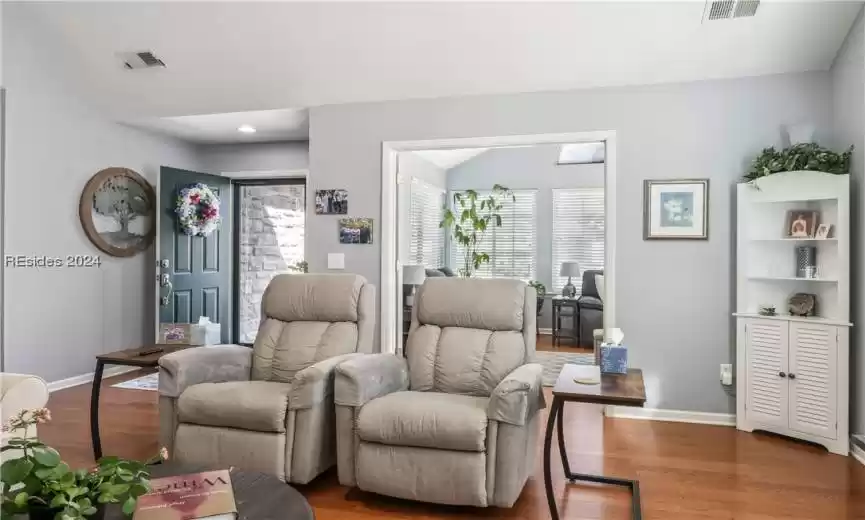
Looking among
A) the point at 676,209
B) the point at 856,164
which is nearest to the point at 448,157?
the point at 676,209

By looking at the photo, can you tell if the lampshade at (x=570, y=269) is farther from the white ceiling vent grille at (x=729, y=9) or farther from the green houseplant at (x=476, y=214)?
the white ceiling vent grille at (x=729, y=9)

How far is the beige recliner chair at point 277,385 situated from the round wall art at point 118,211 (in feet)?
8.59

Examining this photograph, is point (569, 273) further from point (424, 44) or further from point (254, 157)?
point (424, 44)

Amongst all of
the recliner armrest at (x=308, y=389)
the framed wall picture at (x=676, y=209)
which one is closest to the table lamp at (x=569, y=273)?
the framed wall picture at (x=676, y=209)

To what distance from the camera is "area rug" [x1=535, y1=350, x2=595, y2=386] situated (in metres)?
5.75

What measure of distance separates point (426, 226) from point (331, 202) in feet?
10.3

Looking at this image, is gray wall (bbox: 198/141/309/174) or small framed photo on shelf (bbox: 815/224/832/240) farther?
gray wall (bbox: 198/141/309/174)

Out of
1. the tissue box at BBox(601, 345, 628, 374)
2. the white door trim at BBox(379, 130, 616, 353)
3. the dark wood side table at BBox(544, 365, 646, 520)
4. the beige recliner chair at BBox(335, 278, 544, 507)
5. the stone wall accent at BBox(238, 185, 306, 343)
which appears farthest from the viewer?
the stone wall accent at BBox(238, 185, 306, 343)

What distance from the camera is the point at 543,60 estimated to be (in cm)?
385

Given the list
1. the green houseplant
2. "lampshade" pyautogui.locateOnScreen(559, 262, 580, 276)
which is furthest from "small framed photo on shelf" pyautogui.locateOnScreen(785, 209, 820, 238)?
the green houseplant

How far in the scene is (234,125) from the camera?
550 centimetres

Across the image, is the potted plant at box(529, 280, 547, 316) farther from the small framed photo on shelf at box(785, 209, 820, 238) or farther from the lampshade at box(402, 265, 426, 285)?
the small framed photo on shelf at box(785, 209, 820, 238)

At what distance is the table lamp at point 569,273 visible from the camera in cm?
773

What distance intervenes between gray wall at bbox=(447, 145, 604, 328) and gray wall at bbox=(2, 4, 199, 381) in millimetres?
4542
